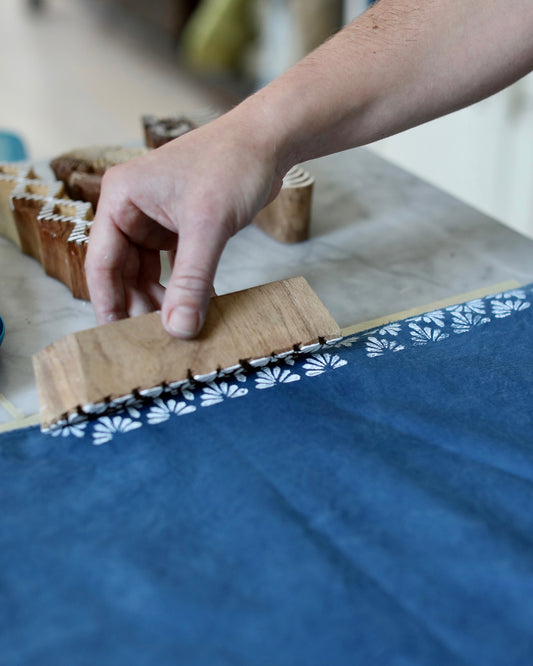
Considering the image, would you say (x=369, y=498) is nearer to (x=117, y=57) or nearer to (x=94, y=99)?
(x=94, y=99)

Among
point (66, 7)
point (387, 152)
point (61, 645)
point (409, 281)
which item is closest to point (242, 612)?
point (61, 645)

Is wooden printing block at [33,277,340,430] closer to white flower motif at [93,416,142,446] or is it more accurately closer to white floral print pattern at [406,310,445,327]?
white flower motif at [93,416,142,446]

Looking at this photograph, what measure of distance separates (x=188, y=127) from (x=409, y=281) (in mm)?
395

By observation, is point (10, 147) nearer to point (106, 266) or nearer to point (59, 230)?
point (59, 230)

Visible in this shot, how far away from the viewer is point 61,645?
0.39 metres

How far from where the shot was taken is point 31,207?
31.5 inches

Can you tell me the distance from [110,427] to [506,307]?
17.0 inches

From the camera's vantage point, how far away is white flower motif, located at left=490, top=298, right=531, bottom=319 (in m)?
0.71

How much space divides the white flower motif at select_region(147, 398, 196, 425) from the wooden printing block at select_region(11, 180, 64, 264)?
32 cm

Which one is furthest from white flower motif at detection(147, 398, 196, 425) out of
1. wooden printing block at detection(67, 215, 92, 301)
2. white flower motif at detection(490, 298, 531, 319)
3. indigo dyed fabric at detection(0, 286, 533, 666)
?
white flower motif at detection(490, 298, 531, 319)

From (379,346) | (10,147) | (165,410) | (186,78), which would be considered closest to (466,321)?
(379,346)

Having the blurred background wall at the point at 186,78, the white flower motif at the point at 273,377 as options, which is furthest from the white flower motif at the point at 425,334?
the blurred background wall at the point at 186,78

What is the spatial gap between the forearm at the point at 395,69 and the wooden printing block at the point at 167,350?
14 cm

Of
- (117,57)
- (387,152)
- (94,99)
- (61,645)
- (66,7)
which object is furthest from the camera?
(66,7)
